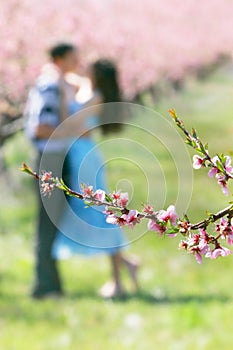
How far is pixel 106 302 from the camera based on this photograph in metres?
9.17

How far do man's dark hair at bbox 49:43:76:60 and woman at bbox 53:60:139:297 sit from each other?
48cm

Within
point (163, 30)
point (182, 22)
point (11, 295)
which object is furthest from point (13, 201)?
point (182, 22)

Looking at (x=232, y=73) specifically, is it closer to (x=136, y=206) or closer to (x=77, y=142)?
(x=136, y=206)

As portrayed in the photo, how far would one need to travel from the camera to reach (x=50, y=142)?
8.55 meters

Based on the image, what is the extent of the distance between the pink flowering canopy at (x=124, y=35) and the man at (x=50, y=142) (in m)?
0.29

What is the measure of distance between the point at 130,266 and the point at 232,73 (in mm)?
34849

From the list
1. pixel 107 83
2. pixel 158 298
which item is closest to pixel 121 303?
pixel 158 298

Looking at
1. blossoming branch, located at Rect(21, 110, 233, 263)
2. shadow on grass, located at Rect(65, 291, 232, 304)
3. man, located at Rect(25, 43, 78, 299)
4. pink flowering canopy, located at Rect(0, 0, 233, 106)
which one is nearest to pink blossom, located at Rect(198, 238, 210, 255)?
blossoming branch, located at Rect(21, 110, 233, 263)

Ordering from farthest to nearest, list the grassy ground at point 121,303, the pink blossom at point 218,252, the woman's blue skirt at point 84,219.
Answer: the woman's blue skirt at point 84,219 < the grassy ground at point 121,303 < the pink blossom at point 218,252

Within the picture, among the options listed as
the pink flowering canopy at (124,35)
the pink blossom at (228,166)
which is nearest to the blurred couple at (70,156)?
the pink flowering canopy at (124,35)

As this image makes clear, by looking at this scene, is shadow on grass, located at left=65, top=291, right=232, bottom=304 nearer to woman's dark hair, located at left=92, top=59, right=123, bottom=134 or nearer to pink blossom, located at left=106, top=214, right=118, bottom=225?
woman's dark hair, located at left=92, top=59, right=123, bottom=134

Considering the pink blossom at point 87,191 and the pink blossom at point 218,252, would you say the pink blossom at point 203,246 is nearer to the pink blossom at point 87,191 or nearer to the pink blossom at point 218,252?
the pink blossom at point 218,252

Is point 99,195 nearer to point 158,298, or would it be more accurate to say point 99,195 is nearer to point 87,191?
point 87,191

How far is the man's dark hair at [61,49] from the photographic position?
891 centimetres
